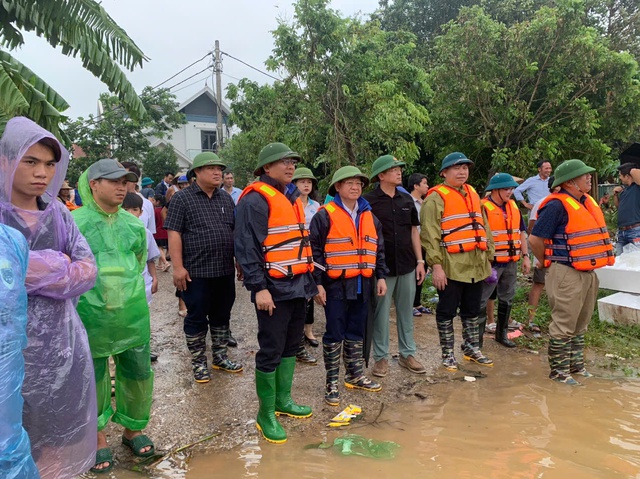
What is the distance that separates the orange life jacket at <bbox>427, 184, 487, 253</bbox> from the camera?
4.85 meters

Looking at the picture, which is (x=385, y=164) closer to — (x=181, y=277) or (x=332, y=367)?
(x=332, y=367)

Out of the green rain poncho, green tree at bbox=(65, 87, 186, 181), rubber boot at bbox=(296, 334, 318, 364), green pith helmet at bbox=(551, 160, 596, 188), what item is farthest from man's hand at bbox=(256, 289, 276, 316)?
green tree at bbox=(65, 87, 186, 181)

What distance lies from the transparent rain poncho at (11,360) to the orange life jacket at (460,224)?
3949mm

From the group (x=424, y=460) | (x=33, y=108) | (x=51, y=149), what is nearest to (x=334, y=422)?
(x=424, y=460)

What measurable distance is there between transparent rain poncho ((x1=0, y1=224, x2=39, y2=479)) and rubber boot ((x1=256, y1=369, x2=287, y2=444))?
2.03m

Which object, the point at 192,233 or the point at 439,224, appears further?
the point at 439,224

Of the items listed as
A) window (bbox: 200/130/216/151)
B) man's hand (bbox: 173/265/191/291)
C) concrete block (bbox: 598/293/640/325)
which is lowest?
concrete block (bbox: 598/293/640/325)

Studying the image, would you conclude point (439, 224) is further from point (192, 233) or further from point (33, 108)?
point (33, 108)

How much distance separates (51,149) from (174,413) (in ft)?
7.69

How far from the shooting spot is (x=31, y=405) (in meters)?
2.20

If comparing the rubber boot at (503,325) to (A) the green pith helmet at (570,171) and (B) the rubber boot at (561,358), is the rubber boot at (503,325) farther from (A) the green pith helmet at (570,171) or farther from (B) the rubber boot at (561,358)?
(A) the green pith helmet at (570,171)

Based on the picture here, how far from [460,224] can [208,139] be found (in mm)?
28935

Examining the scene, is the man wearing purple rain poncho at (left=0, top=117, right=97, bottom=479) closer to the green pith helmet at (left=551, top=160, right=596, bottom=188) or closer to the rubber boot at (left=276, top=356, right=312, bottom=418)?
the rubber boot at (left=276, top=356, right=312, bottom=418)

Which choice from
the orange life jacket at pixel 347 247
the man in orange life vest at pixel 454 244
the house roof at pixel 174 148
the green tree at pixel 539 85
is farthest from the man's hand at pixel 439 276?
the house roof at pixel 174 148
